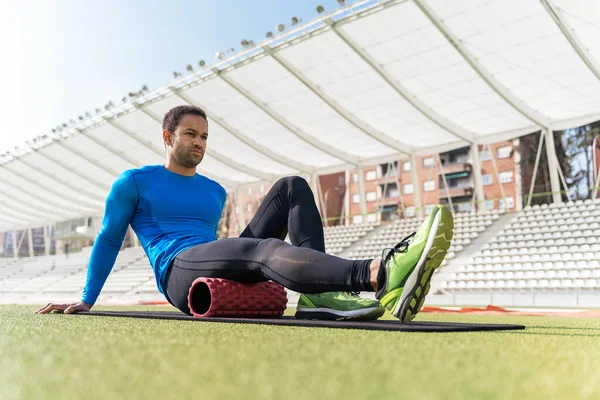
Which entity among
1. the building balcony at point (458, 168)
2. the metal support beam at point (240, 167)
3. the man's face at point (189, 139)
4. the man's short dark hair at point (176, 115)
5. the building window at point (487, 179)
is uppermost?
the building balcony at point (458, 168)

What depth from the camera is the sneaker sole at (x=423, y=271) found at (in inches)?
76.5

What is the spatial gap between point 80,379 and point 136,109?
53.8 ft

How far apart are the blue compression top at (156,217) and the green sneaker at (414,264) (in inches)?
50.8

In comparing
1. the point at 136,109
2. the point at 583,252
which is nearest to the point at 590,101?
the point at 583,252

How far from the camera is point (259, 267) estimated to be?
95.3 inches

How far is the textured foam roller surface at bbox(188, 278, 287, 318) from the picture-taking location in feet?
8.85

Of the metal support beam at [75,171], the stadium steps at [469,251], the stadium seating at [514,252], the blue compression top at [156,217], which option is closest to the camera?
the blue compression top at [156,217]

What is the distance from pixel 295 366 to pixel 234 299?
62.6 inches

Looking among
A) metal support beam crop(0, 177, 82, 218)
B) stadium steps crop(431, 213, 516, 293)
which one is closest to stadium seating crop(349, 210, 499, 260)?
stadium steps crop(431, 213, 516, 293)

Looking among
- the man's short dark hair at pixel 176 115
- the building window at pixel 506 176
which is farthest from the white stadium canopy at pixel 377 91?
the building window at pixel 506 176

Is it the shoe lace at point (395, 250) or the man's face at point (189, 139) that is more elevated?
the man's face at point (189, 139)

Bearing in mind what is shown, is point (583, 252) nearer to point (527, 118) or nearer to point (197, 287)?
point (527, 118)

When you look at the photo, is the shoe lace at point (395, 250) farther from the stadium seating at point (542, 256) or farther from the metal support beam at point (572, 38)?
the stadium seating at point (542, 256)

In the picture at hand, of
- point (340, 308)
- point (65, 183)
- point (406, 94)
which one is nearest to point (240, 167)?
point (406, 94)
